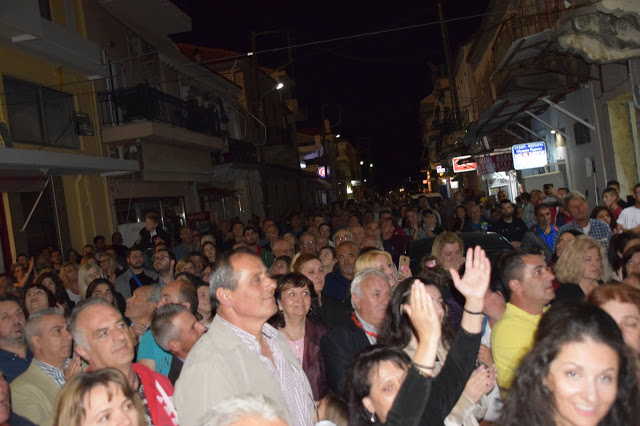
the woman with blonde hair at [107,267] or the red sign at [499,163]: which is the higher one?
the red sign at [499,163]

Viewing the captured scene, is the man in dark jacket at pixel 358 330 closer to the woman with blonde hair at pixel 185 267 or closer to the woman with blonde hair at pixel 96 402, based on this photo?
the woman with blonde hair at pixel 96 402

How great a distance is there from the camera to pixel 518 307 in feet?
14.0

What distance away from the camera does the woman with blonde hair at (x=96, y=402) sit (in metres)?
2.94

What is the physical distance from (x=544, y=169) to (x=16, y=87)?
19399mm

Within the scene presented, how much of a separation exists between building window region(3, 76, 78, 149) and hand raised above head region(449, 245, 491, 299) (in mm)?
13064

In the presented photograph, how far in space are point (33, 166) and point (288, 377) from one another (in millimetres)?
9432

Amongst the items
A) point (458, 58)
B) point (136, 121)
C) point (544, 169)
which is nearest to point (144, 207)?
point (136, 121)

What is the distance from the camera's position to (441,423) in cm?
276

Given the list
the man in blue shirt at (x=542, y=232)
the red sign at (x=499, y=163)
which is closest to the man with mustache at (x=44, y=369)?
the man in blue shirt at (x=542, y=232)

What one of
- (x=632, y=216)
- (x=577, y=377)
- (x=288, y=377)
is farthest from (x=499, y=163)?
(x=577, y=377)

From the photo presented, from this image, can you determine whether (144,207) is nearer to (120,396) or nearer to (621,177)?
(621,177)

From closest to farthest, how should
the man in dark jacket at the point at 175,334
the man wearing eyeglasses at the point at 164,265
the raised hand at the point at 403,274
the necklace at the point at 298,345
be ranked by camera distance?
1. the man in dark jacket at the point at 175,334
2. the necklace at the point at 298,345
3. the raised hand at the point at 403,274
4. the man wearing eyeglasses at the point at 164,265

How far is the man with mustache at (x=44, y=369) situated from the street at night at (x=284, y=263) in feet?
0.05

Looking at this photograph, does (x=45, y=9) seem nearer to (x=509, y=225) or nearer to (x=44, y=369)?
(x=509, y=225)
